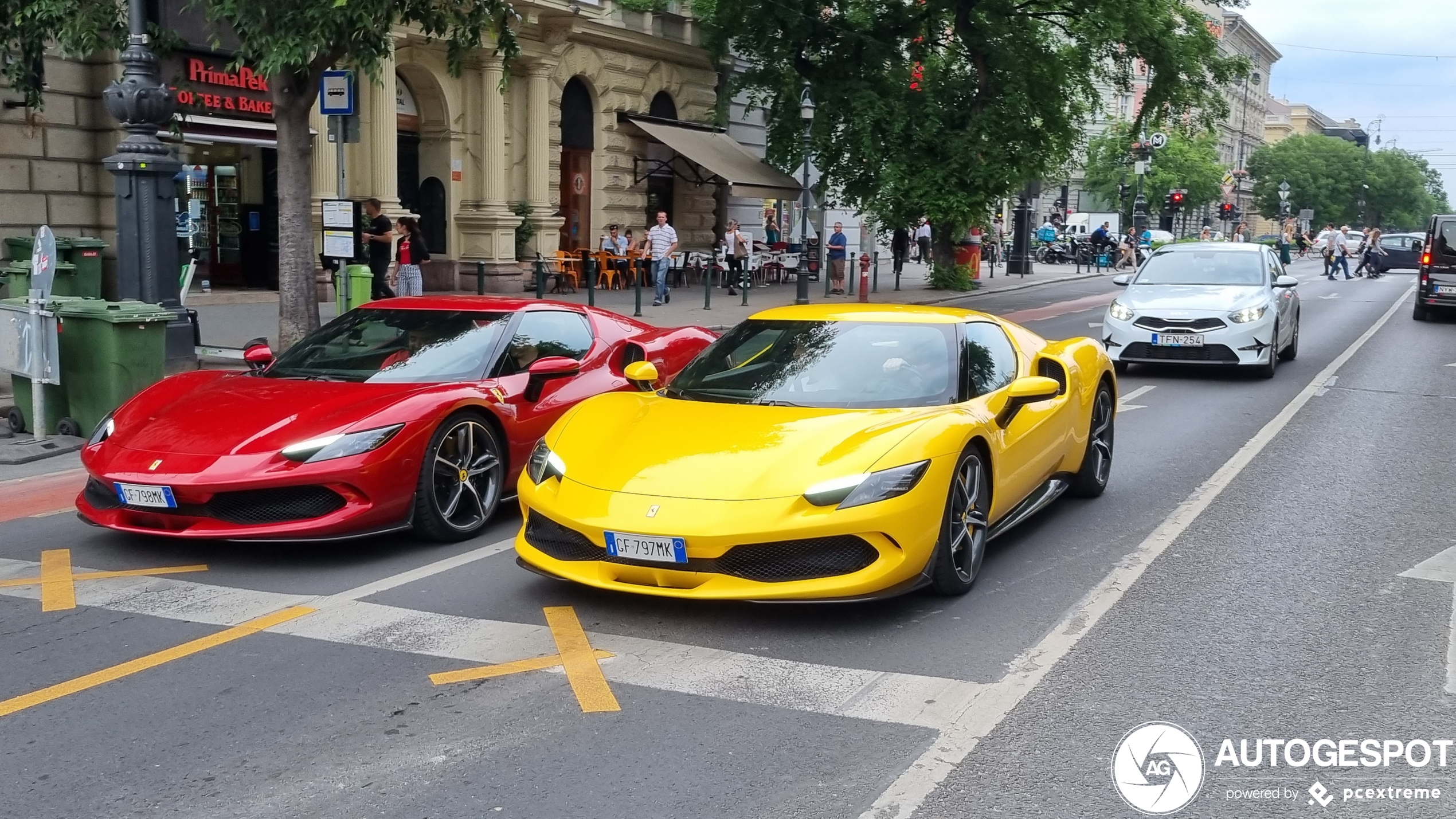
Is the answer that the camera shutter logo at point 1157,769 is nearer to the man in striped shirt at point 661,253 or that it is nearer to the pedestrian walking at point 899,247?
the man in striped shirt at point 661,253

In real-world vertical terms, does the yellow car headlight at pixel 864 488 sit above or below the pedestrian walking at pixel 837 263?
below

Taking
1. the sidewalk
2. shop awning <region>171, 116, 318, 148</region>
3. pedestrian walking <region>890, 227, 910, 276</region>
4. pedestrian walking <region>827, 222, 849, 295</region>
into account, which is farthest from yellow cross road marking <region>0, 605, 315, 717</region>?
pedestrian walking <region>890, 227, 910, 276</region>

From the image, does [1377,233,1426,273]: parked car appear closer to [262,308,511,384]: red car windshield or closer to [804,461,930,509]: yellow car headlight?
[262,308,511,384]: red car windshield

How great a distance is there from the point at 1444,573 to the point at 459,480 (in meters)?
4.92

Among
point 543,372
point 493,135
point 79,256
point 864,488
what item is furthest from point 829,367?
point 493,135

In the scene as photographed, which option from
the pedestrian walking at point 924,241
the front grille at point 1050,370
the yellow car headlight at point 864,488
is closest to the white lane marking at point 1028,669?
the yellow car headlight at point 864,488

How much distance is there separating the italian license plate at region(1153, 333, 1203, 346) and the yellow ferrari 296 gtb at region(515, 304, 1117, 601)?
754 centimetres

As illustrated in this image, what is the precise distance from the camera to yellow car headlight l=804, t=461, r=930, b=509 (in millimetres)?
5430

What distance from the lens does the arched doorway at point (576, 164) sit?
29594 mm

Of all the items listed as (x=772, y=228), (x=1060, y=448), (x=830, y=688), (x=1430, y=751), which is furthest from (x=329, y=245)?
(x=772, y=228)

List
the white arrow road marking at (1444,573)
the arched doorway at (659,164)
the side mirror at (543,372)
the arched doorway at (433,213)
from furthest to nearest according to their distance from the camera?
the arched doorway at (659,164), the arched doorway at (433,213), the side mirror at (543,372), the white arrow road marking at (1444,573)

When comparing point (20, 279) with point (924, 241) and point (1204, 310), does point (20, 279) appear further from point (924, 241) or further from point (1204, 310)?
point (924, 241)

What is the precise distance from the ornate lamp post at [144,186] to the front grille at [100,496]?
21.4ft

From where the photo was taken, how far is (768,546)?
17.8ft
